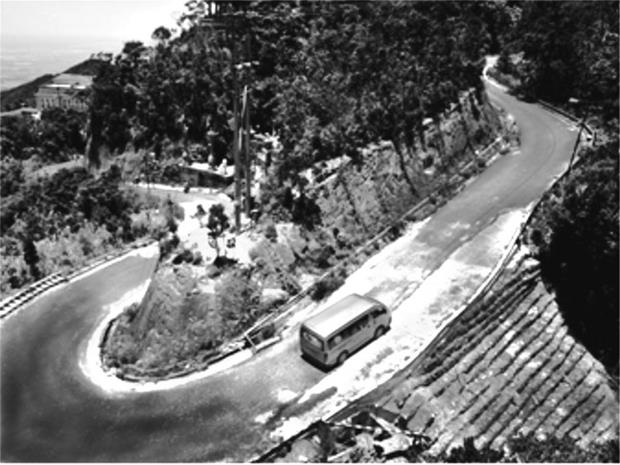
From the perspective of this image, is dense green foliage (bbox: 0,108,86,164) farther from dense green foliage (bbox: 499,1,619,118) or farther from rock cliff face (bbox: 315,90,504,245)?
dense green foliage (bbox: 499,1,619,118)

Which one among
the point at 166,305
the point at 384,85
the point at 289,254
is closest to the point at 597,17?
the point at 384,85

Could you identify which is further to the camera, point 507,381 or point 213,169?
point 213,169

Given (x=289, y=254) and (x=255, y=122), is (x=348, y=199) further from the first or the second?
(x=255, y=122)

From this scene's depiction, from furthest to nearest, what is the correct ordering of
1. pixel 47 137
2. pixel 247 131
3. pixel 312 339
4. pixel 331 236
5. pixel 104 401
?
1. pixel 47 137
2. pixel 331 236
3. pixel 247 131
4. pixel 312 339
5. pixel 104 401

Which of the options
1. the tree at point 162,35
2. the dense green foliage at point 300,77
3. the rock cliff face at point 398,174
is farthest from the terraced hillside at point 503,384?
the tree at point 162,35

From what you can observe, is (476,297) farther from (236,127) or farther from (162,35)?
(162,35)

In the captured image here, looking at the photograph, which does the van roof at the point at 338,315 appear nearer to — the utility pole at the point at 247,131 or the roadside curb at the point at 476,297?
the roadside curb at the point at 476,297

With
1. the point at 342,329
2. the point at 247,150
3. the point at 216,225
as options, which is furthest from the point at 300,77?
the point at 342,329

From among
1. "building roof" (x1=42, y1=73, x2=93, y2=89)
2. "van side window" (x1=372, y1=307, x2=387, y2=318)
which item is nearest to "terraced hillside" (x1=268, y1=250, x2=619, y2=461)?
"van side window" (x1=372, y1=307, x2=387, y2=318)
